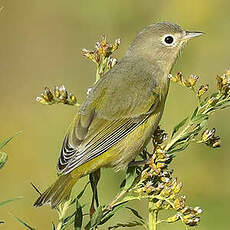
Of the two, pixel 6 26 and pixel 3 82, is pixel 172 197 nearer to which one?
pixel 3 82

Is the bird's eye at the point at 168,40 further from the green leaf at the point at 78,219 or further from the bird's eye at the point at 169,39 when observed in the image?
the green leaf at the point at 78,219

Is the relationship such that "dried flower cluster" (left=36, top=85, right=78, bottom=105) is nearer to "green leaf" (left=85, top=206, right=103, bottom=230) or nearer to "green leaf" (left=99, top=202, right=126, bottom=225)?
"green leaf" (left=99, top=202, right=126, bottom=225)

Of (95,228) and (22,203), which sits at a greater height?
(22,203)

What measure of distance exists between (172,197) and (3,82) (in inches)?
230

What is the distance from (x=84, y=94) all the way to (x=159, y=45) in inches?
77.6

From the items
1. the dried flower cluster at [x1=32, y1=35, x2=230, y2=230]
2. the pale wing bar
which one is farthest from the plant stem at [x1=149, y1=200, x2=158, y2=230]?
the pale wing bar

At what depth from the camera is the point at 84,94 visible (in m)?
6.61

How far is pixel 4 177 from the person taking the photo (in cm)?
555

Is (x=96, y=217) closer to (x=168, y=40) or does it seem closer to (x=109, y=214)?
(x=109, y=214)

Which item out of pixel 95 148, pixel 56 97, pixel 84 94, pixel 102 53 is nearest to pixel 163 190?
pixel 56 97

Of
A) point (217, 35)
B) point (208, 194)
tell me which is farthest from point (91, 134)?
point (217, 35)

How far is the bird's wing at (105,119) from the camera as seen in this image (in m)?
3.82

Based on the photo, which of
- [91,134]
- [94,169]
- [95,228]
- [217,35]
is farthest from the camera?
[217,35]

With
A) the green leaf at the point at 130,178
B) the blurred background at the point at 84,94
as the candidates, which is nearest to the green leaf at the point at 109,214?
the green leaf at the point at 130,178
